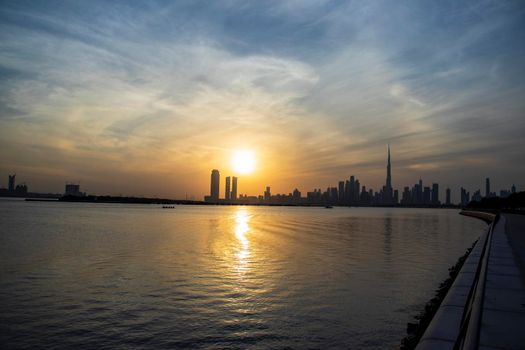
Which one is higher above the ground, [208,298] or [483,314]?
[483,314]

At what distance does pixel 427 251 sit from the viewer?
36.4m

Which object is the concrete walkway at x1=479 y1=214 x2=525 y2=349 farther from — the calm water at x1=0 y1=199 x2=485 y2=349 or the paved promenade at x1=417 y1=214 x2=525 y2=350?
the calm water at x1=0 y1=199 x2=485 y2=349

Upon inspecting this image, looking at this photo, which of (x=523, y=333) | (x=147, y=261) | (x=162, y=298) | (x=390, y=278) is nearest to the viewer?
(x=523, y=333)

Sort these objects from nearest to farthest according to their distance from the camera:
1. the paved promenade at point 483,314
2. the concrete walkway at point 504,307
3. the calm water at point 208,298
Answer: the paved promenade at point 483,314
the concrete walkway at point 504,307
the calm water at point 208,298

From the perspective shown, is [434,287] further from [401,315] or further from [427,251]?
[427,251]

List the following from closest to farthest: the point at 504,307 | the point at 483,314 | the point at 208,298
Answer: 1. the point at 483,314
2. the point at 504,307
3. the point at 208,298

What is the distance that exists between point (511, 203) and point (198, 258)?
159238mm

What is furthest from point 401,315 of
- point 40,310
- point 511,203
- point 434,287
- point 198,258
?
point 511,203

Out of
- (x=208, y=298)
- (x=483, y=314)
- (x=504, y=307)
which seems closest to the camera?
(x=483, y=314)

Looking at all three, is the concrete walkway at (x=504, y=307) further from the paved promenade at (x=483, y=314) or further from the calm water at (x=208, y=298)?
the calm water at (x=208, y=298)

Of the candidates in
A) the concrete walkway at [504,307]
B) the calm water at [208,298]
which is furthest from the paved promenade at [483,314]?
the calm water at [208,298]

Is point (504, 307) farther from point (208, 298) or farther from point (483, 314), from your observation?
point (208, 298)

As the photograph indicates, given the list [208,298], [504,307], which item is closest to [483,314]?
[504,307]

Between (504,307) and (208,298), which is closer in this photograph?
(504,307)
